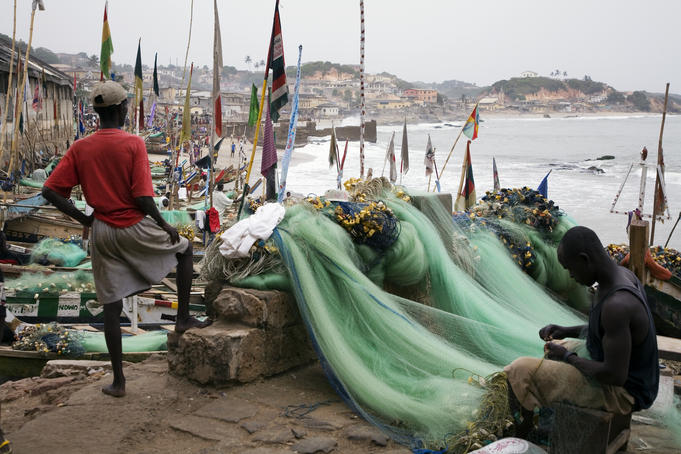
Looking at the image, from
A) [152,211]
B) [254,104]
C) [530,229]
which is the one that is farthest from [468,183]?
[152,211]

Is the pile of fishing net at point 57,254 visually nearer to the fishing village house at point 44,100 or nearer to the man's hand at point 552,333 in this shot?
the fishing village house at point 44,100

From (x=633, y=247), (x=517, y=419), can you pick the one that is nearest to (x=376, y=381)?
(x=517, y=419)

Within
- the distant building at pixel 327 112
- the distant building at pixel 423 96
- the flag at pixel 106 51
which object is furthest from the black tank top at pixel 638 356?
the distant building at pixel 423 96

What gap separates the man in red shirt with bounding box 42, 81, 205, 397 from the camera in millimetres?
3389

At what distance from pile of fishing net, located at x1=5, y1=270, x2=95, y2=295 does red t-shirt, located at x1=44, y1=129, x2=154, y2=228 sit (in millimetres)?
5059

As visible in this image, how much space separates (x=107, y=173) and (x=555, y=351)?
2386 millimetres

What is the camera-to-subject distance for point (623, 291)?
274 cm

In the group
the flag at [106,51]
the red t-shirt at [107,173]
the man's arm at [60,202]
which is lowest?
the man's arm at [60,202]

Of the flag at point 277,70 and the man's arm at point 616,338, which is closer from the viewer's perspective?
the man's arm at point 616,338

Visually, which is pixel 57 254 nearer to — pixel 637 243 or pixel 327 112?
pixel 637 243

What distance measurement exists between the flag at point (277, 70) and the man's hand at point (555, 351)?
369cm

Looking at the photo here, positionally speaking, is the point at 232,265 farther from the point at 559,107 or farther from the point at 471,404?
the point at 559,107

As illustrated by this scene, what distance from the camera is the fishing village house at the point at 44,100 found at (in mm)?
19453

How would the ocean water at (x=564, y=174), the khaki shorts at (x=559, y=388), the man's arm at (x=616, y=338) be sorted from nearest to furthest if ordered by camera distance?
the man's arm at (x=616, y=338), the khaki shorts at (x=559, y=388), the ocean water at (x=564, y=174)
